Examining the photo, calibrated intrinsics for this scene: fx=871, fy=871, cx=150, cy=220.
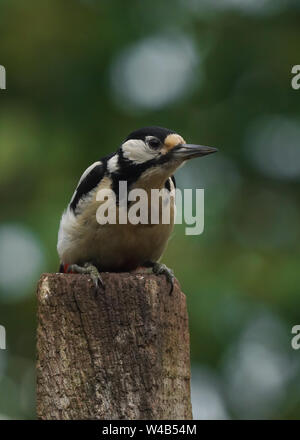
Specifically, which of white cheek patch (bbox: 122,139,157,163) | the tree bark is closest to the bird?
white cheek patch (bbox: 122,139,157,163)

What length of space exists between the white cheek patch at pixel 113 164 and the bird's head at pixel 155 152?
0.27ft

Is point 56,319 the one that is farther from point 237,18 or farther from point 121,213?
point 237,18

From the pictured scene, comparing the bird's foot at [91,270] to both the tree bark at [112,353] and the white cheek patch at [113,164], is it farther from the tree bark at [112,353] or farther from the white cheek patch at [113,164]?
the white cheek patch at [113,164]

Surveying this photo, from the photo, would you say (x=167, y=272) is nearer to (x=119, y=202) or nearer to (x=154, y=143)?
(x=119, y=202)

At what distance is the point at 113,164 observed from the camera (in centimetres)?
463

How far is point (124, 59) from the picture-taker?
878cm

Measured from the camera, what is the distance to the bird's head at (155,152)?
443 cm

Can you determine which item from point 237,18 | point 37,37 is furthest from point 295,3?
point 37,37

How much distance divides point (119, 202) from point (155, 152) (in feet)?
1.04

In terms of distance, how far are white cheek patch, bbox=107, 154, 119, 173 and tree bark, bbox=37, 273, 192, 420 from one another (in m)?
1.33

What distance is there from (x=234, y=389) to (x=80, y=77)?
356cm
